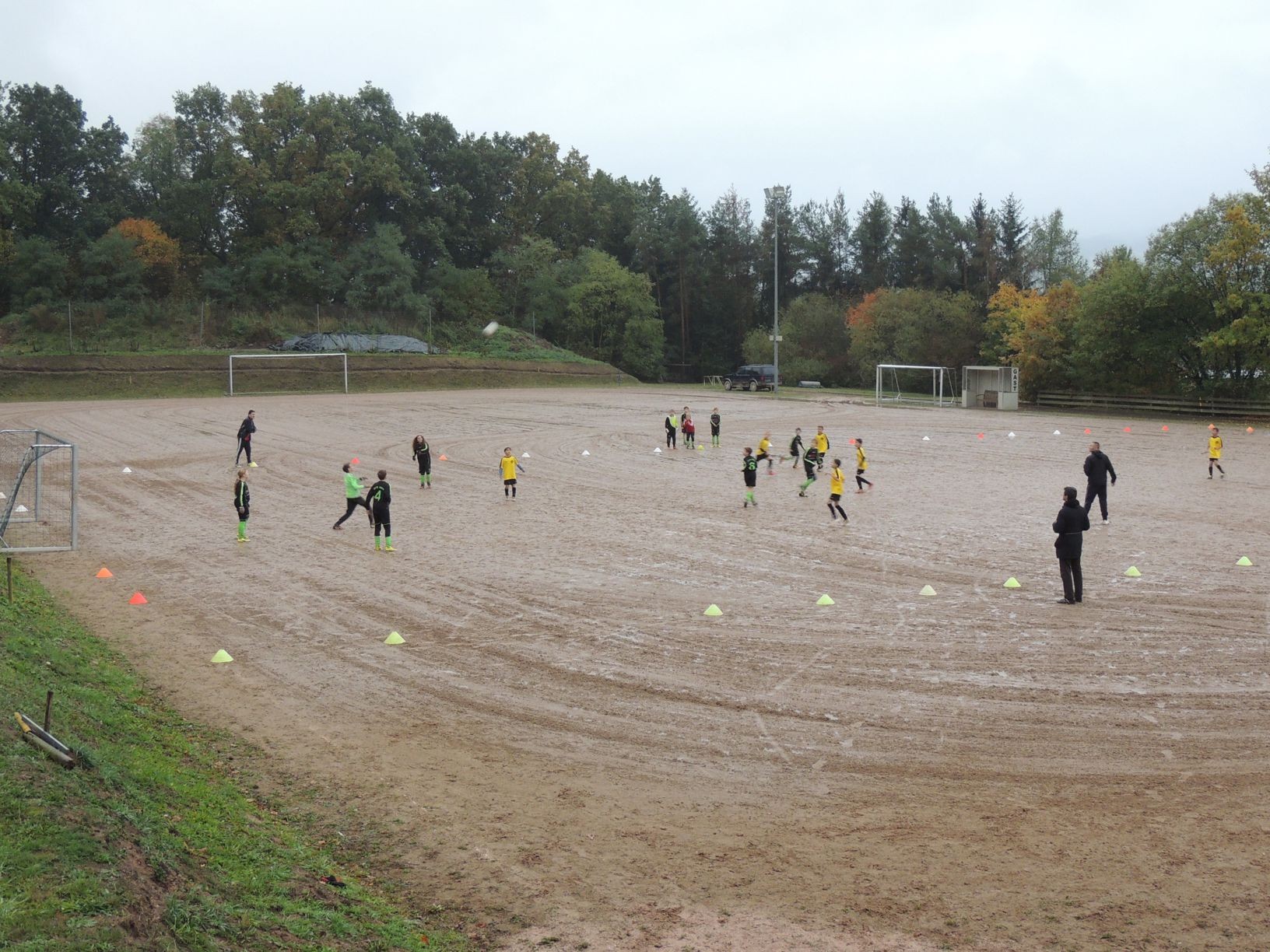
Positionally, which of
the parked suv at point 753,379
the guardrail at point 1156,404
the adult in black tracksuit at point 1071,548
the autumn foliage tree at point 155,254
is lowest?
the adult in black tracksuit at point 1071,548

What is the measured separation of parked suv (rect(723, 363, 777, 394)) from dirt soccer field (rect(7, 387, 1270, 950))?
45.7 metres

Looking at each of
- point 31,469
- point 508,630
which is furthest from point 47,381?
point 508,630

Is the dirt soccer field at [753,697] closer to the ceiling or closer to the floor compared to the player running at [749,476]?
closer to the floor

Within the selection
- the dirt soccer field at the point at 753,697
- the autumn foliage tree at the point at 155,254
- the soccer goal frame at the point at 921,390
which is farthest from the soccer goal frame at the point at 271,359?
the dirt soccer field at the point at 753,697

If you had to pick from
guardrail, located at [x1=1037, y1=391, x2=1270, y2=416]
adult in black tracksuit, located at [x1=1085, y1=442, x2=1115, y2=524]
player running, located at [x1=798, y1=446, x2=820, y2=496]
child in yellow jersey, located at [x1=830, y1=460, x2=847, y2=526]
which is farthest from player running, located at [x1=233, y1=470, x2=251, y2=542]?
guardrail, located at [x1=1037, y1=391, x2=1270, y2=416]

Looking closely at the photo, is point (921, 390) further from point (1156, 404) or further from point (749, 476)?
point (749, 476)

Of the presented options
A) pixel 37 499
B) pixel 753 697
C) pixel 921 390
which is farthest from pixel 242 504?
pixel 921 390

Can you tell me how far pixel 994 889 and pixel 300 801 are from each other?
5.42 meters

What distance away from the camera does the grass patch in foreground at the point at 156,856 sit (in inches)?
232

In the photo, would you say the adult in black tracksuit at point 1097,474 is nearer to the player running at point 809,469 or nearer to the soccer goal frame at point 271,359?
the player running at point 809,469

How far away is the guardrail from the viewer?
49062 mm

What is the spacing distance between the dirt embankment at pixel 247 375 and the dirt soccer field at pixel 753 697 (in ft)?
127

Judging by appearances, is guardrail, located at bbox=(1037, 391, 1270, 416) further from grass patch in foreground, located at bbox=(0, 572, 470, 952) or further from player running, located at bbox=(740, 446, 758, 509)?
grass patch in foreground, located at bbox=(0, 572, 470, 952)

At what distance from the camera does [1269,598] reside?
595 inches
